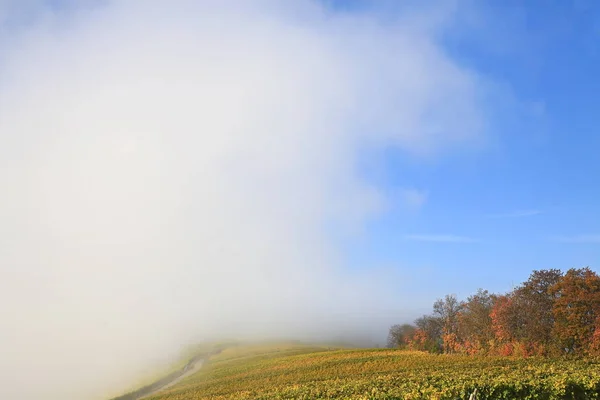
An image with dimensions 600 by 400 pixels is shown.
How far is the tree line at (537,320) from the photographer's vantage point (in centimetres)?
4294

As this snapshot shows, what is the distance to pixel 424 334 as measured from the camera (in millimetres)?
70812

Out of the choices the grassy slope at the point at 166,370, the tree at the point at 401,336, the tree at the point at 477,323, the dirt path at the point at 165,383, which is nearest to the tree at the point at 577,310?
the tree at the point at 477,323

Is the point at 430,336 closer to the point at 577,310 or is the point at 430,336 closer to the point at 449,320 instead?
the point at 449,320

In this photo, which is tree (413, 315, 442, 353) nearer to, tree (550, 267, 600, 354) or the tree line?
the tree line

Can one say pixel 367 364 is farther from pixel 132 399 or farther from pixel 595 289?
pixel 132 399

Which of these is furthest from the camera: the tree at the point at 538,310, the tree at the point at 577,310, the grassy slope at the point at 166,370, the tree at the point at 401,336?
the tree at the point at 401,336

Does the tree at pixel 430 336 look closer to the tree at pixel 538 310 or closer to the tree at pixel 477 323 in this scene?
the tree at pixel 477 323

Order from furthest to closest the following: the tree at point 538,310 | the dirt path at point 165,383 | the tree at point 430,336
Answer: the tree at point 430,336, the dirt path at point 165,383, the tree at point 538,310

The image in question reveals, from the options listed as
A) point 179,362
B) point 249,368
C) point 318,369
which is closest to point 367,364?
point 318,369

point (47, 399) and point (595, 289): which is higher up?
point (595, 289)

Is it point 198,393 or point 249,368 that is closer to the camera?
point 198,393

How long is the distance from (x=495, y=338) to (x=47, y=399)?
207 feet

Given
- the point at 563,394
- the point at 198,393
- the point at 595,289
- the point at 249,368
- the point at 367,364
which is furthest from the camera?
the point at 249,368

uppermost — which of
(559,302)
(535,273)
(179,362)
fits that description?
(535,273)
